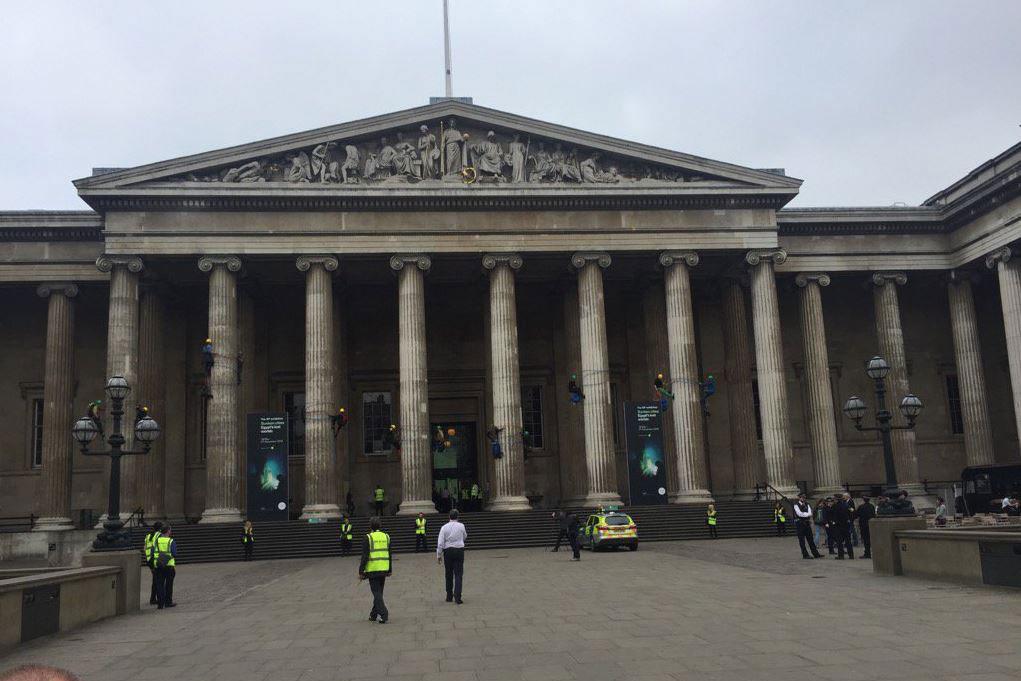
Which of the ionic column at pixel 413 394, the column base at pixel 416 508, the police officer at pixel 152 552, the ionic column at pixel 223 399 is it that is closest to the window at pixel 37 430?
the ionic column at pixel 223 399

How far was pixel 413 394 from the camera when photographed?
34969 millimetres

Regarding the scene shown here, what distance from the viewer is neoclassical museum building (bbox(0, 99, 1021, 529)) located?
34906 millimetres

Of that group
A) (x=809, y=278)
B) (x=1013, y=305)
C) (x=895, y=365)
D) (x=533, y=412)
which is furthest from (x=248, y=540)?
(x=1013, y=305)

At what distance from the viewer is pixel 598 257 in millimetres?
36562

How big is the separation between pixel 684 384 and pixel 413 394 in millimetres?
10738

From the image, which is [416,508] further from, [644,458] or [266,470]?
[644,458]

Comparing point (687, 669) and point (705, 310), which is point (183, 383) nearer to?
point (705, 310)

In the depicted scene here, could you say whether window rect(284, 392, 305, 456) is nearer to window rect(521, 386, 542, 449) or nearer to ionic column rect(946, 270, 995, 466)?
window rect(521, 386, 542, 449)

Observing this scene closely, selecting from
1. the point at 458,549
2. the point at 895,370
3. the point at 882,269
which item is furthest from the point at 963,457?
the point at 458,549

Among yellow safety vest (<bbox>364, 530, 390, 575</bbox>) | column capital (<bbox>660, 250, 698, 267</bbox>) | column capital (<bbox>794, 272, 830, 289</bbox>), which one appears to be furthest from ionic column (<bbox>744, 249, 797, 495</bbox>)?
yellow safety vest (<bbox>364, 530, 390, 575</bbox>)

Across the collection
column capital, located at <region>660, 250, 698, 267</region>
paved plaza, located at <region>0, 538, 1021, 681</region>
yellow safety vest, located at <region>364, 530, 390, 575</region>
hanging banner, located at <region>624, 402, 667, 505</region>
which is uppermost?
column capital, located at <region>660, 250, 698, 267</region>

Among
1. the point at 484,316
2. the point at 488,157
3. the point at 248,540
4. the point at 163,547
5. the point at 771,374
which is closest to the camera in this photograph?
the point at 163,547

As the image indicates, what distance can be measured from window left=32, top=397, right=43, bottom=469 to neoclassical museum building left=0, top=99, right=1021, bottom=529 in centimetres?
13

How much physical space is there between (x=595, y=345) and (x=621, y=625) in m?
23.3
